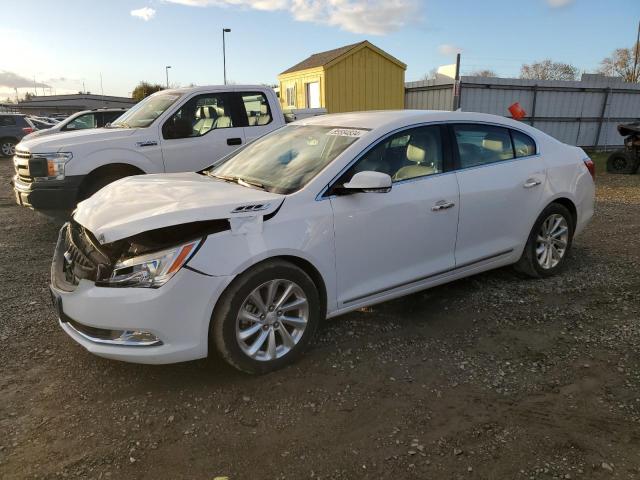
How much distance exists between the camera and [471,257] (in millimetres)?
4238

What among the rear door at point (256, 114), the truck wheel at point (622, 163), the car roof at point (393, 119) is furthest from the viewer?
the truck wheel at point (622, 163)

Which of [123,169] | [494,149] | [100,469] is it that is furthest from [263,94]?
[100,469]

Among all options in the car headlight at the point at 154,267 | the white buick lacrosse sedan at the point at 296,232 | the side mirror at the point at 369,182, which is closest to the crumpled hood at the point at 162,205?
the white buick lacrosse sedan at the point at 296,232

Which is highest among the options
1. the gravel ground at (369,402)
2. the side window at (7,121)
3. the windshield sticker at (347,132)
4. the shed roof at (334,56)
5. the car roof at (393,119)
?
the shed roof at (334,56)

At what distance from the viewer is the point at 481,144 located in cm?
436

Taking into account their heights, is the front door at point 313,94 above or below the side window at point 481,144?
above

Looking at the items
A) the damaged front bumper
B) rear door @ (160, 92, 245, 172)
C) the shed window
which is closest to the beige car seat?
the damaged front bumper

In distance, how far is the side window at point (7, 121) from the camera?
18.8m

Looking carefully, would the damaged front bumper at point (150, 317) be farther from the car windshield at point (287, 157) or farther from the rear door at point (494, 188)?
the rear door at point (494, 188)

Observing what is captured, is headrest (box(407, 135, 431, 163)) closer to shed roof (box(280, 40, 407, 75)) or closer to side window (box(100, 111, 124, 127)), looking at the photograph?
side window (box(100, 111, 124, 127))

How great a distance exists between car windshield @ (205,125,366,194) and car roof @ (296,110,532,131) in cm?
11

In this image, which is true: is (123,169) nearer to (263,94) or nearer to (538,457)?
(263,94)

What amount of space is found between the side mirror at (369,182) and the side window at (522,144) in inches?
74.5

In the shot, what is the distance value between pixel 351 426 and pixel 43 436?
1.63m
